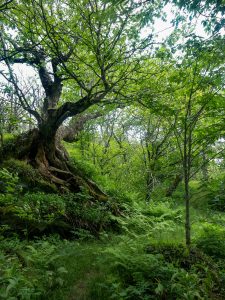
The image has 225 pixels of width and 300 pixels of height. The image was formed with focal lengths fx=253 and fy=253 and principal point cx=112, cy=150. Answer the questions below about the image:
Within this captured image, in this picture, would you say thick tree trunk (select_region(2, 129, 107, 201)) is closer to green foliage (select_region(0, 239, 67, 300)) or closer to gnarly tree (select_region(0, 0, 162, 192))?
gnarly tree (select_region(0, 0, 162, 192))

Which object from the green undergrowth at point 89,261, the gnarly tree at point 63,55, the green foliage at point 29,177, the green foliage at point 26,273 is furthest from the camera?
the green foliage at point 29,177

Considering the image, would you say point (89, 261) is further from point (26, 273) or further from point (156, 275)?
point (156, 275)

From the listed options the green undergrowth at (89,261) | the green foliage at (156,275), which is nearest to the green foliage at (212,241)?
the green undergrowth at (89,261)

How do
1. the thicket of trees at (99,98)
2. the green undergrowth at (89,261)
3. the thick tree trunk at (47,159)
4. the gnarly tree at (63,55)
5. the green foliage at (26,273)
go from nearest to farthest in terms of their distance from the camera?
the green foliage at (26,273) < the green undergrowth at (89,261) < the thicket of trees at (99,98) < the gnarly tree at (63,55) < the thick tree trunk at (47,159)

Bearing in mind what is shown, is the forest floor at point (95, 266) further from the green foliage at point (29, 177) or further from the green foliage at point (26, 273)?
the green foliage at point (29, 177)

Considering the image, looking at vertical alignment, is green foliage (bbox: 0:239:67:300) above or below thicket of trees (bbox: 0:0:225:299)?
below

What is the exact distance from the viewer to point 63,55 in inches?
296

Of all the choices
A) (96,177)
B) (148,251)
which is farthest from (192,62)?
(96,177)

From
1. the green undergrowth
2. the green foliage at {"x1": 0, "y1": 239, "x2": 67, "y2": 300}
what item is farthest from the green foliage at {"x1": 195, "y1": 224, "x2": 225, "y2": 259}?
the green foliage at {"x1": 0, "y1": 239, "x2": 67, "y2": 300}

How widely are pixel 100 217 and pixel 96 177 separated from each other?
11.5ft

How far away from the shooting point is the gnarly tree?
233 inches

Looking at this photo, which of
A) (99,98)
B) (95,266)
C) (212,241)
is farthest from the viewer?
(99,98)

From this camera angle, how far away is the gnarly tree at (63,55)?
19.4 ft

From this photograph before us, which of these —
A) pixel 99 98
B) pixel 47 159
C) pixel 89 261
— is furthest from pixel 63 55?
pixel 89 261
